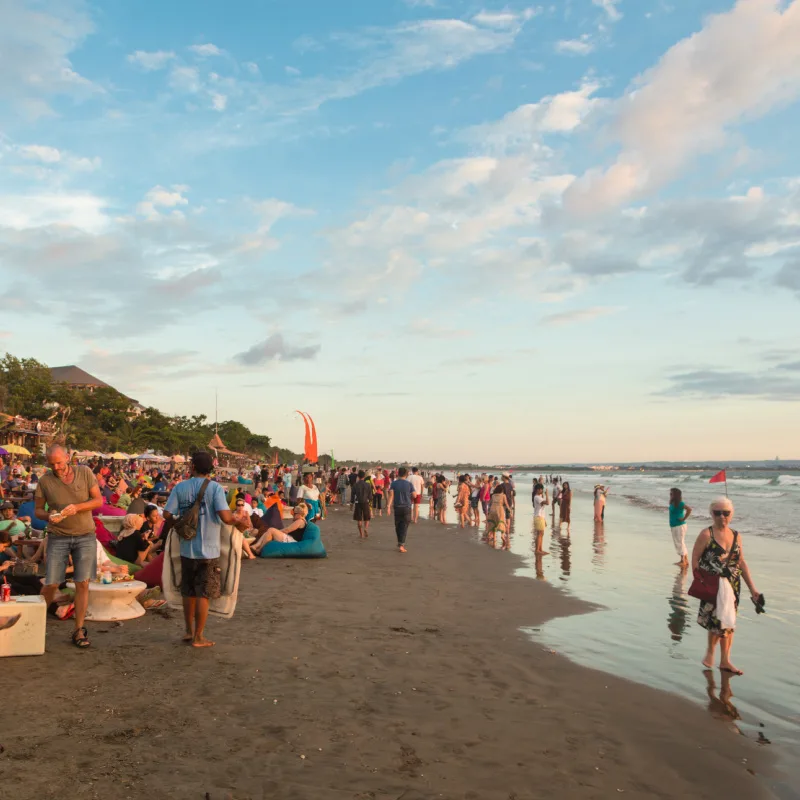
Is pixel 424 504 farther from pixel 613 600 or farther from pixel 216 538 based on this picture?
pixel 216 538

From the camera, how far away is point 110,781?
3.22m

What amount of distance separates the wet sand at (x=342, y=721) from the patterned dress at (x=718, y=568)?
3.30ft

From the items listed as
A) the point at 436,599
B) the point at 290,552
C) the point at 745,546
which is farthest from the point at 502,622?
the point at 745,546

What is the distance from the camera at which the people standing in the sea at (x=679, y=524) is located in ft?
39.8

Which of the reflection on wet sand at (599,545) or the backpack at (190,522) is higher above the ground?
the backpack at (190,522)

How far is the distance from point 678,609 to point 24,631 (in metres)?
7.42

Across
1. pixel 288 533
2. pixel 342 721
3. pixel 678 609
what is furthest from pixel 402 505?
pixel 342 721

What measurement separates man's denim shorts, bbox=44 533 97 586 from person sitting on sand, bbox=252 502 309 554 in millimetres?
5994

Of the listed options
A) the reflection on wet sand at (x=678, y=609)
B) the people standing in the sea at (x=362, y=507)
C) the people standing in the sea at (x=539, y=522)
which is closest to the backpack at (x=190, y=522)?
the reflection on wet sand at (x=678, y=609)

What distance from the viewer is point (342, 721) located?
165 inches

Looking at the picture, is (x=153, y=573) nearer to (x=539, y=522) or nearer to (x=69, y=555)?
(x=69, y=555)

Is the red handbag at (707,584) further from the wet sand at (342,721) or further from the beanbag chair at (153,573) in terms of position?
the beanbag chair at (153,573)

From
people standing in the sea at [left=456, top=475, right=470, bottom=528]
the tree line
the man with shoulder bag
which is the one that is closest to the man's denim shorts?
the man with shoulder bag

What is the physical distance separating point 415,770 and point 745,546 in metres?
16.2
